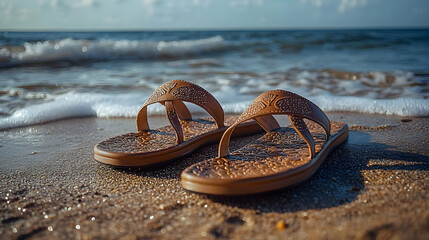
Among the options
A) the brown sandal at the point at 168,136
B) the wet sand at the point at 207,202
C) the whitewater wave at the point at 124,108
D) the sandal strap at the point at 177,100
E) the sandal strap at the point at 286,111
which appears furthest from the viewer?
the whitewater wave at the point at 124,108

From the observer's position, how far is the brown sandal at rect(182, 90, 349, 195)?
1.43 metres

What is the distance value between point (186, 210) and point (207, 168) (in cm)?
20

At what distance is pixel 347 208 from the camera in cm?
140

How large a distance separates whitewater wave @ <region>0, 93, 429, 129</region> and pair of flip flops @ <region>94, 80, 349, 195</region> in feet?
3.41

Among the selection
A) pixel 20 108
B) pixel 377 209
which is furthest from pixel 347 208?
pixel 20 108

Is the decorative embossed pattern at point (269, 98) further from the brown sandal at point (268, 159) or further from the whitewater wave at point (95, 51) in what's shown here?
the whitewater wave at point (95, 51)

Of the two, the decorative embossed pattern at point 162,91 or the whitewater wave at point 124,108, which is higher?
the decorative embossed pattern at point 162,91

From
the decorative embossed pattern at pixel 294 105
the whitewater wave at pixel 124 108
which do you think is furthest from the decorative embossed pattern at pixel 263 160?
the whitewater wave at pixel 124 108

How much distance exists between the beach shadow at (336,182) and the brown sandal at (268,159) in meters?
0.06

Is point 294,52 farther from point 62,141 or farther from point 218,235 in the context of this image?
point 218,235

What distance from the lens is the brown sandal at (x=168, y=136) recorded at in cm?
183

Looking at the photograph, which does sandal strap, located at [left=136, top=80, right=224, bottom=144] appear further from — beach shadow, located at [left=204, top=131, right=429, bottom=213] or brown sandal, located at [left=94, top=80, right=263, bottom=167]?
beach shadow, located at [left=204, top=131, right=429, bottom=213]

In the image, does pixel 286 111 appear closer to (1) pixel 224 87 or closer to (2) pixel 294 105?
(2) pixel 294 105

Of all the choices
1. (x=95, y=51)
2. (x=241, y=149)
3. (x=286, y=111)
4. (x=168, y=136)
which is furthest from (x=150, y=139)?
(x=95, y=51)
